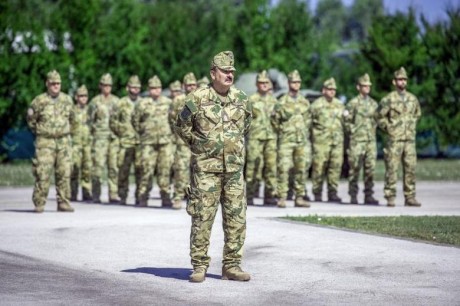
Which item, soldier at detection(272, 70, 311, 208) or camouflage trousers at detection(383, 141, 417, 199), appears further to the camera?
soldier at detection(272, 70, 311, 208)

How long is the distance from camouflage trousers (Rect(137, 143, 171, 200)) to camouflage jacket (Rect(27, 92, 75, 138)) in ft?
7.70

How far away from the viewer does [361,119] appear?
25219 mm

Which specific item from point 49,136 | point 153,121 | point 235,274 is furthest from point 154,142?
point 235,274

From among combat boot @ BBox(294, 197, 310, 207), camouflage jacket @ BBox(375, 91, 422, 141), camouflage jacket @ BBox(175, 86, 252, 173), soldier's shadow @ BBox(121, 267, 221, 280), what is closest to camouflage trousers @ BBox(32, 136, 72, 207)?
combat boot @ BBox(294, 197, 310, 207)

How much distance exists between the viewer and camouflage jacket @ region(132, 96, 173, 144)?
24.1 metres

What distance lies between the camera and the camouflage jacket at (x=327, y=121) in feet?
84.5

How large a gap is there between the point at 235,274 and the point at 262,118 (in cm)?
1116

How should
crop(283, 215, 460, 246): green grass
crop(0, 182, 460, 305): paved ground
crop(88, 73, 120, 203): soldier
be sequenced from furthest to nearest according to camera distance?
crop(88, 73, 120, 203): soldier
crop(283, 215, 460, 246): green grass
crop(0, 182, 460, 305): paved ground

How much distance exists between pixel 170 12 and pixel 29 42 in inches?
562

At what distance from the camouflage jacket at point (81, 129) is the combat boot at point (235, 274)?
13.5 meters

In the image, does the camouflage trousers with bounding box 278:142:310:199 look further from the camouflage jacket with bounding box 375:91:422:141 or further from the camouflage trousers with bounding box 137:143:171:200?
the camouflage trousers with bounding box 137:143:171:200

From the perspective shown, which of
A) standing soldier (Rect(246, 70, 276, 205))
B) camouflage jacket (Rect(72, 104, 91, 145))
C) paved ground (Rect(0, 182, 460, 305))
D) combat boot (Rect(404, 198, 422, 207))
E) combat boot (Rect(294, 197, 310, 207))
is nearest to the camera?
paved ground (Rect(0, 182, 460, 305))

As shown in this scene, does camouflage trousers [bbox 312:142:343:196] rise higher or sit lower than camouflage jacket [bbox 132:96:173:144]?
lower

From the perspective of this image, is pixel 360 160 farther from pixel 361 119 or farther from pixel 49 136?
pixel 49 136
